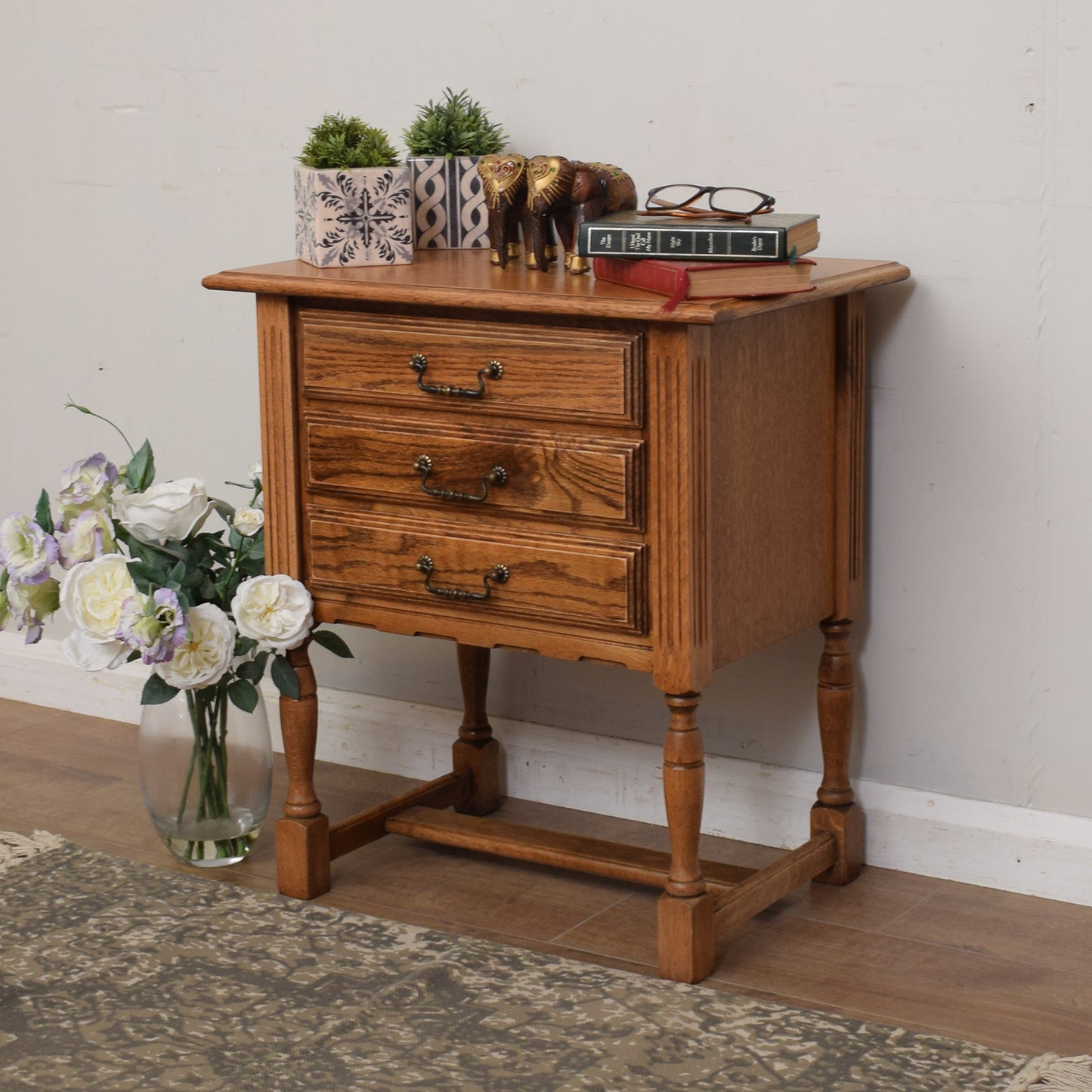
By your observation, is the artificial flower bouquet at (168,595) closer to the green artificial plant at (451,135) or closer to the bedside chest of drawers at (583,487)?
the bedside chest of drawers at (583,487)

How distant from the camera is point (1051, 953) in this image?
1893mm

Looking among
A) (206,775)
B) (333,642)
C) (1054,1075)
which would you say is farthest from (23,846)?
(1054,1075)

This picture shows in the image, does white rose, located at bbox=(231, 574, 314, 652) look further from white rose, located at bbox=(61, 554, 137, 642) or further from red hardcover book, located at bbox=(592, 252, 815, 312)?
red hardcover book, located at bbox=(592, 252, 815, 312)

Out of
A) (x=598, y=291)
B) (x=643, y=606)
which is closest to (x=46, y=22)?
(x=598, y=291)

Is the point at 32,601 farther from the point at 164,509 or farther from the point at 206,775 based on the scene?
the point at 206,775

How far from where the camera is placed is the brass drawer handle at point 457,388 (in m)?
1.80

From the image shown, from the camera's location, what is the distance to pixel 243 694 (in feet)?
6.84

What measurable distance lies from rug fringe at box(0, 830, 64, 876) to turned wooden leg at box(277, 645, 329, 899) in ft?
1.14

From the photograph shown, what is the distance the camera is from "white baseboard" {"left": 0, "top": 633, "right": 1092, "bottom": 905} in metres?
2.05

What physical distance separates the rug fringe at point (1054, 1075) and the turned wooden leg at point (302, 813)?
0.89 metres

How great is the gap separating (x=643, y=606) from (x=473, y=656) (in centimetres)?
59

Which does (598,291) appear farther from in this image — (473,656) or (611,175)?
(473,656)

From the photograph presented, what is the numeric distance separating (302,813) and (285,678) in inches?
7.0

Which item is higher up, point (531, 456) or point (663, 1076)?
point (531, 456)
